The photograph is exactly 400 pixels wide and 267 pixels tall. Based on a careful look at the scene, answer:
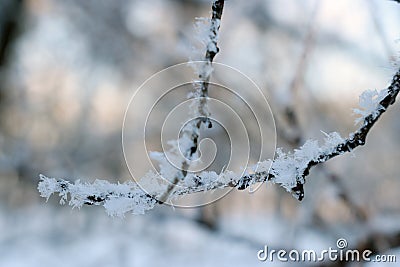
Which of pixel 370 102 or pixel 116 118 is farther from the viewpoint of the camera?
pixel 116 118

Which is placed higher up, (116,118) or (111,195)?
(116,118)

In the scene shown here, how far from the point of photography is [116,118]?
3.55 m

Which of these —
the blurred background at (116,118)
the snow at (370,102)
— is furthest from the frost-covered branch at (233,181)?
the blurred background at (116,118)

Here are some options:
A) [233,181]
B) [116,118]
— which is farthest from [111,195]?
[116,118]

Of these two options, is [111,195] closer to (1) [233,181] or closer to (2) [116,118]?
(1) [233,181]

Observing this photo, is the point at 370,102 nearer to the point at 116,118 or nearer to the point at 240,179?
the point at 240,179

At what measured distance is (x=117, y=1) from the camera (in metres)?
2.75

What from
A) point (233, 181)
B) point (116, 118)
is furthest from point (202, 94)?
point (116, 118)

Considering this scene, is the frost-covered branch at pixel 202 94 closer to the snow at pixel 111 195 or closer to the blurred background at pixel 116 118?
the snow at pixel 111 195

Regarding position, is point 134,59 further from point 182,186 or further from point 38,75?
point 182,186

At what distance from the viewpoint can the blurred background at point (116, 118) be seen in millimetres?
1778

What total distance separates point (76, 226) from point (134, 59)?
135 cm

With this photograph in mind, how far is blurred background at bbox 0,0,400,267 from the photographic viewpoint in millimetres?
1778

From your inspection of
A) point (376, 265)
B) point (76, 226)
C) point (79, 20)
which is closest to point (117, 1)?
point (79, 20)
